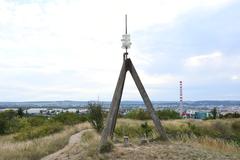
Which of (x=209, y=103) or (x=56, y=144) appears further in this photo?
(x=209, y=103)

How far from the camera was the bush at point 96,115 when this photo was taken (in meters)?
24.3

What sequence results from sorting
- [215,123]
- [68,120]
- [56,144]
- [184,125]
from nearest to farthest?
1. [56,144]
2. [184,125]
3. [215,123]
4. [68,120]

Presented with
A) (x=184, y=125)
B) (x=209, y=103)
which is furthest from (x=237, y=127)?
(x=209, y=103)

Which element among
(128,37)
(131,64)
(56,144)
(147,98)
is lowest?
(56,144)

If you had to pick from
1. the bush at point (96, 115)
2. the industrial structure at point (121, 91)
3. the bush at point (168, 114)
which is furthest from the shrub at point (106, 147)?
the bush at point (168, 114)

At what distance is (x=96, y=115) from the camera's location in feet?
81.0

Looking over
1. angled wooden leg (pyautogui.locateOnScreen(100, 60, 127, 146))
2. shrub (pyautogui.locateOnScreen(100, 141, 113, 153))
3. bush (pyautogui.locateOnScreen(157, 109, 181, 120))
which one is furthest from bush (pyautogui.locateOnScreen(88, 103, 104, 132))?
bush (pyautogui.locateOnScreen(157, 109, 181, 120))

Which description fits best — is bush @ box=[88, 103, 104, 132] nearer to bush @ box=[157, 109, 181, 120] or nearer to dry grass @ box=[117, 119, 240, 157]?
dry grass @ box=[117, 119, 240, 157]

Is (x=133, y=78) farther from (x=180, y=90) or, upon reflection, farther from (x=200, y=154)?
(x=180, y=90)

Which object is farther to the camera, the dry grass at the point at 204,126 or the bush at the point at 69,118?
the bush at the point at 69,118

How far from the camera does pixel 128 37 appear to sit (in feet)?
46.8

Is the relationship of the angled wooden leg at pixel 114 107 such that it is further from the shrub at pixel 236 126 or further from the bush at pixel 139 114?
the bush at pixel 139 114

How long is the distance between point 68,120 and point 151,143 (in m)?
36.2

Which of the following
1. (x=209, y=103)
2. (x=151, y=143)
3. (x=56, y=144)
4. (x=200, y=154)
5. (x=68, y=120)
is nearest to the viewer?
(x=200, y=154)
